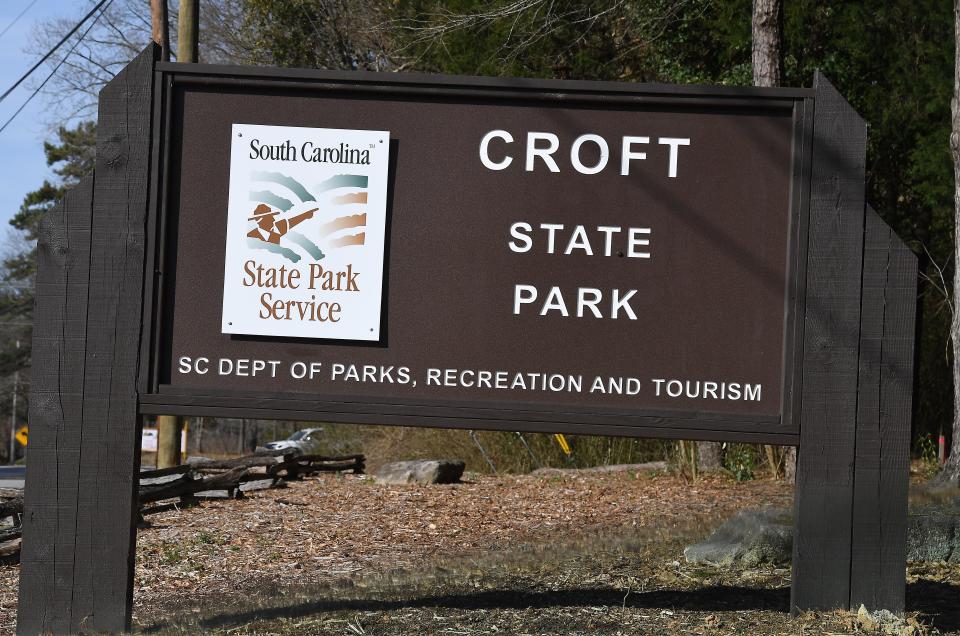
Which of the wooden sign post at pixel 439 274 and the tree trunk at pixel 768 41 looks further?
the tree trunk at pixel 768 41

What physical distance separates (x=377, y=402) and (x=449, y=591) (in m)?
1.71

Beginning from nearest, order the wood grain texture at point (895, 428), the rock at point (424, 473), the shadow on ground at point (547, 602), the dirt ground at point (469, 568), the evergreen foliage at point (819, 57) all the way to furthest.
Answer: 1. the wood grain texture at point (895, 428)
2. the dirt ground at point (469, 568)
3. the shadow on ground at point (547, 602)
4. the rock at point (424, 473)
5. the evergreen foliage at point (819, 57)

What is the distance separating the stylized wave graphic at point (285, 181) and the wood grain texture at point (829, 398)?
242cm

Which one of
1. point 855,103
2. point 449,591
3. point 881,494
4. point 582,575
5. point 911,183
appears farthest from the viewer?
point 911,183

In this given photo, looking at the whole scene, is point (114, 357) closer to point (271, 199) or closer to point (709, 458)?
point (271, 199)

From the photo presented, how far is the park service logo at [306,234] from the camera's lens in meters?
5.16

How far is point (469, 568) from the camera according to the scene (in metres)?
7.28

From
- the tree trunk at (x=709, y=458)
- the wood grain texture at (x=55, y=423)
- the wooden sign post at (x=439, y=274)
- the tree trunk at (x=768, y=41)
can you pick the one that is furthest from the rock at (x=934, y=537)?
the tree trunk at (x=768, y=41)

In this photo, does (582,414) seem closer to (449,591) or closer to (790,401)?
(790,401)

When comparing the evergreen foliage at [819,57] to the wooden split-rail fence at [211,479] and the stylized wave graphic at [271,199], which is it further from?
the stylized wave graphic at [271,199]

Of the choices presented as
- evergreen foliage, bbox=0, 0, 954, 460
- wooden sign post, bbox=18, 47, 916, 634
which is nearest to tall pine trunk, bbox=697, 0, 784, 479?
evergreen foliage, bbox=0, 0, 954, 460

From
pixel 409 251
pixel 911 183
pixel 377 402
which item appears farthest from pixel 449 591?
pixel 911 183

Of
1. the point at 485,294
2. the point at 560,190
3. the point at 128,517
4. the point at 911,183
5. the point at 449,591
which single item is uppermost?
the point at 911,183

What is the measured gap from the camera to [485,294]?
17.0 ft
